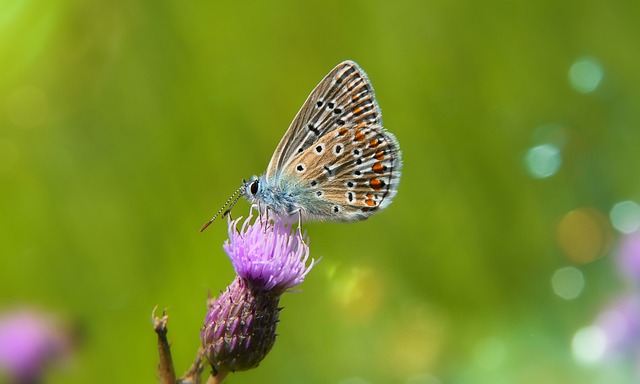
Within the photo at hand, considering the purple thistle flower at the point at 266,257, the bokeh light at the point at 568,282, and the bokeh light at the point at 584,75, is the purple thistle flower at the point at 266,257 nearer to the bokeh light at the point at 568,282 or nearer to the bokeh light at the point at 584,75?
the bokeh light at the point at 568,282

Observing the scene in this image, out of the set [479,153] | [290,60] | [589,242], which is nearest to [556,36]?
[479,153]

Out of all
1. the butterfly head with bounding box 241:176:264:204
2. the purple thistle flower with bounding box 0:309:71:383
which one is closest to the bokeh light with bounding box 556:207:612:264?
the butterfly head with bounding box 241:176:264:204

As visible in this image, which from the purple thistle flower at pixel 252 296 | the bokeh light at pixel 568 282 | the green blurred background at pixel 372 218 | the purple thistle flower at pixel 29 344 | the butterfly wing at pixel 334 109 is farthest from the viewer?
the bokeh light at pixel 568 282

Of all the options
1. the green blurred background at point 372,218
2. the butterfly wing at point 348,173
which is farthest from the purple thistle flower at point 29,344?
the butterfly wing at point 348,173

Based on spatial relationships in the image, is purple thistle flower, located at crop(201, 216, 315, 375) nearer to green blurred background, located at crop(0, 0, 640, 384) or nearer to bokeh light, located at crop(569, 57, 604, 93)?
green blurred background, located at crop(0, 0, 640, 384)

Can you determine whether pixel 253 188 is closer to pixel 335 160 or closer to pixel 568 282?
pixel 335 160

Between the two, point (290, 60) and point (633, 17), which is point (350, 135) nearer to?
point (290, 60)

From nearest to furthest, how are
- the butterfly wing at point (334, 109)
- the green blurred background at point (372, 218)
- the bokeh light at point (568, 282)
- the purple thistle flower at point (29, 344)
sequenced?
the butterfly wing at point (334, 109) < the purple thistle flower at point (29, 344) < the green blurred background at point (372, 218) < the bokeh light at point (568, 282)
